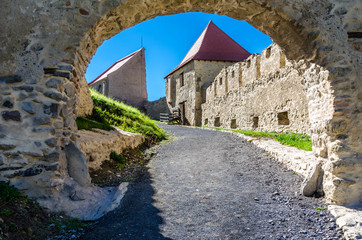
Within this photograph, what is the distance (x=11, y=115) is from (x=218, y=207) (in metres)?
2.88

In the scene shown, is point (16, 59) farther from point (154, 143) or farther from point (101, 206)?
point (154, 143)

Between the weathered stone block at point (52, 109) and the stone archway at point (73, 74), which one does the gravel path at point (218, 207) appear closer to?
the stone archway at point (73, 74)

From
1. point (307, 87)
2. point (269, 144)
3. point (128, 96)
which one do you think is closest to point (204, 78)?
point (128, 96)

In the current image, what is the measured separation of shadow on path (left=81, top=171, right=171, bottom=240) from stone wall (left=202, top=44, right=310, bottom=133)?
5.72 meters

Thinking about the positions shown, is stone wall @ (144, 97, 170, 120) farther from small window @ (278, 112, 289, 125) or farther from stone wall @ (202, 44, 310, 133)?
small window @ (278, 112, 289, 125)

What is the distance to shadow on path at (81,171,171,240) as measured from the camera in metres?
2.54

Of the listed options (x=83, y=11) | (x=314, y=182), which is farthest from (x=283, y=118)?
(x=83, y=11)

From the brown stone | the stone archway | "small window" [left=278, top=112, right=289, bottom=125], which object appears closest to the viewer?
the stone archway

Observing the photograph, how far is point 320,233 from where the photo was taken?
104 inches

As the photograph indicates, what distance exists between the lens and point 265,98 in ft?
33.1

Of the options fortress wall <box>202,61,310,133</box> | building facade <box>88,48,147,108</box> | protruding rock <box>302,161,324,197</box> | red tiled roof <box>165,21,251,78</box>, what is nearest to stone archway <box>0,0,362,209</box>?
protruding rock <box>302,161,324,197</box>

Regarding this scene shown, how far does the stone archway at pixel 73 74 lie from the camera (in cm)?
297

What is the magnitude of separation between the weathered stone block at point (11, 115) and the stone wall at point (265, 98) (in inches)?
266

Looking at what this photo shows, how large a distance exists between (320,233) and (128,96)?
870 inches
